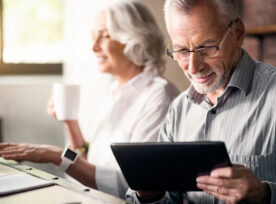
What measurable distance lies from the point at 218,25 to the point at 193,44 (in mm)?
101

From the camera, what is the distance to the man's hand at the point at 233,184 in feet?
3.57

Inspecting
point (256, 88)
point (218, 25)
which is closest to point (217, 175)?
point (256, 88)

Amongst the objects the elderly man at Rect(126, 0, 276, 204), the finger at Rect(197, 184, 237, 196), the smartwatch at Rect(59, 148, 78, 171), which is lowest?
the smartwatch at Rect(59, 148, 78, 171)

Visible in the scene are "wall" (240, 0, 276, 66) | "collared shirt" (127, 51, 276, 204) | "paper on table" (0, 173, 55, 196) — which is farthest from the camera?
"wall" (240, 0, 276, 66)

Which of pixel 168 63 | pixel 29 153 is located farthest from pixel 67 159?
pixel 168 63

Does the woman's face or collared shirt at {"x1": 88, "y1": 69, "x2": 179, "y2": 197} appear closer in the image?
collared shirt at {"x1": 88, "y1": 69, "x2": 179, "y2": 197}

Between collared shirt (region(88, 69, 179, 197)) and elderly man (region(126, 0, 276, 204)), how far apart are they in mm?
390

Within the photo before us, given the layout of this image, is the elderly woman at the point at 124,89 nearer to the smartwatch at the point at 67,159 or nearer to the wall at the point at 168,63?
the smartwatch at the point at 67,159

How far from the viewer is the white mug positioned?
6.46 ft

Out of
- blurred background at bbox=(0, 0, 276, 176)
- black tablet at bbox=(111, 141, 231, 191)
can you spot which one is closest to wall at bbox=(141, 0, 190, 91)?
blurred background at bbox=(0, 0, 276, 176)

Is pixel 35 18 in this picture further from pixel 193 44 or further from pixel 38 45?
pixel 193 44

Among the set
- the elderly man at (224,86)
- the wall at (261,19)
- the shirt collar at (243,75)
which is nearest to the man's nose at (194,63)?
the elderly man at (224,86)

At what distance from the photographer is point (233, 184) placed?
109cm

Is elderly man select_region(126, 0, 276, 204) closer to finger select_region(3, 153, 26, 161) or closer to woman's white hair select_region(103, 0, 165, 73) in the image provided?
finger select_region(3, 153, 26, 161)
